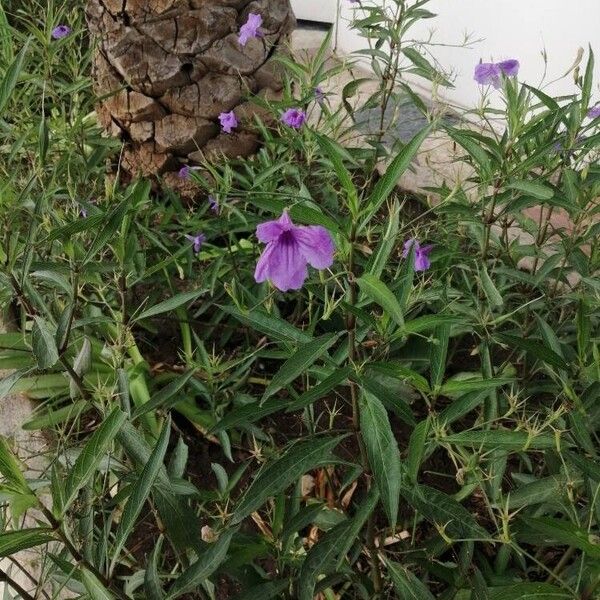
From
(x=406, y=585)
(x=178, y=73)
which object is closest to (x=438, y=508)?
(x=406, y=585)

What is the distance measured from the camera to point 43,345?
1025 millimetres

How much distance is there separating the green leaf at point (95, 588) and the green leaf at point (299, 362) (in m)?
0.31

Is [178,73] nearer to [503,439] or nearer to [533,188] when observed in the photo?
[533,188]

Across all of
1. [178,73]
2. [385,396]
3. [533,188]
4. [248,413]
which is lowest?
[248,413]

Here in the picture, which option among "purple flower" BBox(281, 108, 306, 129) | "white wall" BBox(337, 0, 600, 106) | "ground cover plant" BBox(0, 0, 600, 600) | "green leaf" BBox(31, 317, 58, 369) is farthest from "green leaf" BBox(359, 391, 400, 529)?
"white wall" BBox(337, 0, 600, 106)

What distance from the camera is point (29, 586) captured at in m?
1.43

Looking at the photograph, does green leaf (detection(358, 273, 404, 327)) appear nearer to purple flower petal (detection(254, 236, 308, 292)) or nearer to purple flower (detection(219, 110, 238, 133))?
purple flower petal (detection(254, 236, 308, 292))

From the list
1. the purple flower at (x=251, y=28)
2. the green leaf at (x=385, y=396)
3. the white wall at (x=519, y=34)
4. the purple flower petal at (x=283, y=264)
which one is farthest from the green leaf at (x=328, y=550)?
the white wall at (x=519, y=34)

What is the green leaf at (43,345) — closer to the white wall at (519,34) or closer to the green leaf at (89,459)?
the green leaf at (89,459)

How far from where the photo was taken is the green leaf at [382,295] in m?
0.82

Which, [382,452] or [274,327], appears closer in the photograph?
[382,452]

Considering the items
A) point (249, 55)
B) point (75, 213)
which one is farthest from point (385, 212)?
point (75, 213)

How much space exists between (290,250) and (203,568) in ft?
1.43

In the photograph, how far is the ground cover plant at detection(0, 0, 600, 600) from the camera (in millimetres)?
Result: 914
